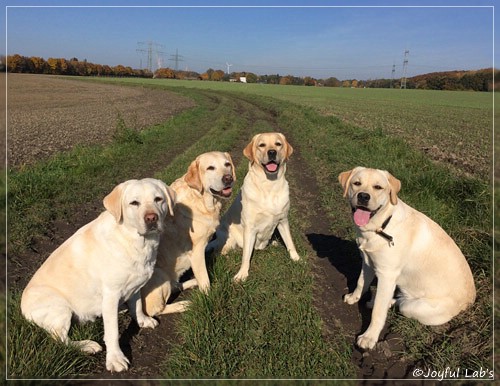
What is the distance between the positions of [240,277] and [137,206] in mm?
2125

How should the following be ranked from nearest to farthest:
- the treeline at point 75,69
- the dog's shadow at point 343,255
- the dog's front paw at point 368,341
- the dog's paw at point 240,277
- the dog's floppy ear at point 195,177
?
the dog's front paw at point 368,341, the dog's floppy ear at point 195,177, the dog's paw at point 240,277, the dog's shadow at point 343,255, the treeline at point 75,69

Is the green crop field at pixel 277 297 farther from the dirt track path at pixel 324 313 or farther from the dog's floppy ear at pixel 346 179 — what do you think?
the dog's floppy ear at pixel 346 179

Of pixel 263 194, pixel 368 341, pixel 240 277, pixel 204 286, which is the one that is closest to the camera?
pixel 368 341

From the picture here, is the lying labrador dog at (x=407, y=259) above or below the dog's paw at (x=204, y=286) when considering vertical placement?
above

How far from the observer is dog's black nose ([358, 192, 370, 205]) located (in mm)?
3742

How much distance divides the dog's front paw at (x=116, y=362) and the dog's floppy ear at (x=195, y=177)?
200 cm

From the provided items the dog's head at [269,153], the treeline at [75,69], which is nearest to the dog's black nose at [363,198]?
the dog's head at [269,153]

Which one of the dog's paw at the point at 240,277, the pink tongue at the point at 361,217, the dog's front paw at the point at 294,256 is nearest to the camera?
the pink tongue at the point at 361,217

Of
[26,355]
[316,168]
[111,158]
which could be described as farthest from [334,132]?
[26,355]

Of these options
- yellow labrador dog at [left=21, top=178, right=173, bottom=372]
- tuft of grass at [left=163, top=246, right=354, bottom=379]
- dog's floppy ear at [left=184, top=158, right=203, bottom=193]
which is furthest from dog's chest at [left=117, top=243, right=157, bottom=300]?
dog's floppy ear at [left=184, top=158, right=203, bottom=193]

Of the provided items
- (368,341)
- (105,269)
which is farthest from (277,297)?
(105,269)

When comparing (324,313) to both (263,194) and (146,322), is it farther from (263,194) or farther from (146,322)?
(146,322)

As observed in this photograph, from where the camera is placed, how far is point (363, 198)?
3.76 m

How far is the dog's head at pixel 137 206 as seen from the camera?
3273 millimetres
